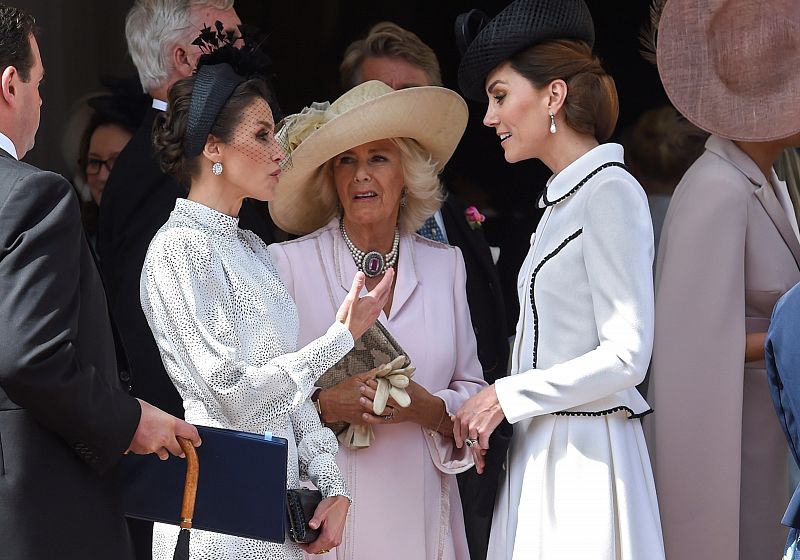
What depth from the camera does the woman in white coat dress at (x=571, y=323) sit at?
3393 mm

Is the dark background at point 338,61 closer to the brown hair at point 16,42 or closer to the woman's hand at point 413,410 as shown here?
the woman's hand at point 413,410

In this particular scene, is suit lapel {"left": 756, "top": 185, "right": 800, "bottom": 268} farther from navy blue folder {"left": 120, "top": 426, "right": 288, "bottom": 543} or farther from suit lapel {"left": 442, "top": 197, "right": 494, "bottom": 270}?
navy blue folder {"left": 120, "top": 426, "right": 288, "bottom": 543}

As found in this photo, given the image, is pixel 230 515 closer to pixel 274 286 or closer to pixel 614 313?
pixel 274 286

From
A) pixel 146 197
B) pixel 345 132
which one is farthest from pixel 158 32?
pixel 345 132

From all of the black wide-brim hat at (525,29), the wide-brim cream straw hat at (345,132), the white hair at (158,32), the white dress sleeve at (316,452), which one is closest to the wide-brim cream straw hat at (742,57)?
the black wide-brim hat at (525,29)

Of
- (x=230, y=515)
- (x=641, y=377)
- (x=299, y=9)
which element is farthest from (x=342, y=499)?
(x=299, y=9)

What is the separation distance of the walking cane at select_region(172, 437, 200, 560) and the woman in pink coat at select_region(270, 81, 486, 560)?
2.94 ft

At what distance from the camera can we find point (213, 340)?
317 centimetres

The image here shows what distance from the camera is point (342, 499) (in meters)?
3.33

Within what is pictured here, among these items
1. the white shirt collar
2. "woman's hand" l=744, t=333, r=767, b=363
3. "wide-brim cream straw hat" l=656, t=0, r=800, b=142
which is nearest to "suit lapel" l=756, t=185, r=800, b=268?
"wide-brim cream straw hat" l=656, t=0, r=800, b=142

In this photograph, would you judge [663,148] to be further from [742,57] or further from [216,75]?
[216,75]

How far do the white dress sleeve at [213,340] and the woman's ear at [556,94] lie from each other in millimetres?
908

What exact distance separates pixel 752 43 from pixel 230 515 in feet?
7.12

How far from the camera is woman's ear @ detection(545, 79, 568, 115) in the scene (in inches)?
→ 142
